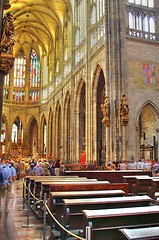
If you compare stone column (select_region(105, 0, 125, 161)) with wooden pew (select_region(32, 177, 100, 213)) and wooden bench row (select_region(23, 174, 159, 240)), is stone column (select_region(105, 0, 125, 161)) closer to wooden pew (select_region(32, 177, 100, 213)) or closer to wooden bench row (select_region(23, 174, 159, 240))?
wooden pew (select_region(32, 177, 100, 213))

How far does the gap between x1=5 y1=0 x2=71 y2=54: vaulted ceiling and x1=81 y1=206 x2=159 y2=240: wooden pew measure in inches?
1391

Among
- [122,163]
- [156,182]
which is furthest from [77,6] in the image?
[156,182]

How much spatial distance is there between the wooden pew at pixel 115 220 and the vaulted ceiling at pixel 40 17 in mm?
35334

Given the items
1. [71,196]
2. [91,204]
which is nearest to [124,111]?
[71,196]

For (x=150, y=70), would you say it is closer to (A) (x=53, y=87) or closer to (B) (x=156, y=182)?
(B) (x=156, y=182)

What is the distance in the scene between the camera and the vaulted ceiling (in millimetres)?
38972

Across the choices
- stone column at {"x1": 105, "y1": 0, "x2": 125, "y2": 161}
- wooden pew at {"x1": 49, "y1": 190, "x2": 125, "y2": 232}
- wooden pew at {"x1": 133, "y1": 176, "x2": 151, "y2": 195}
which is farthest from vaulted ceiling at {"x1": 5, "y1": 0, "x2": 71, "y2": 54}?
wooden pew at {"x1": 49, "y1": 190, "x2": 125, "y2": 232}

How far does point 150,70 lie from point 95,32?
741 centimetres

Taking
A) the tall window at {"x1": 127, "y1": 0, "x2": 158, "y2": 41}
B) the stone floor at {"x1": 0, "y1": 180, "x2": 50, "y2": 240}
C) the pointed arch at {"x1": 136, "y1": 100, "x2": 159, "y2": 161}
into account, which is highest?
the tall window at {"x1": 127, "y1": 0, "x2": 158, "y2": 41}

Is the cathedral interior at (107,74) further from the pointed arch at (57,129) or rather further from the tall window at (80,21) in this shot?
the pointed arch at (57,129)

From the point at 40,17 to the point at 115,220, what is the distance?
43.4 metres

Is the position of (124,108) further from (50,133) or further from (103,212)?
(50,133)

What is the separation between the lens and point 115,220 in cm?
386

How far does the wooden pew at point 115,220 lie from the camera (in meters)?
3.61
